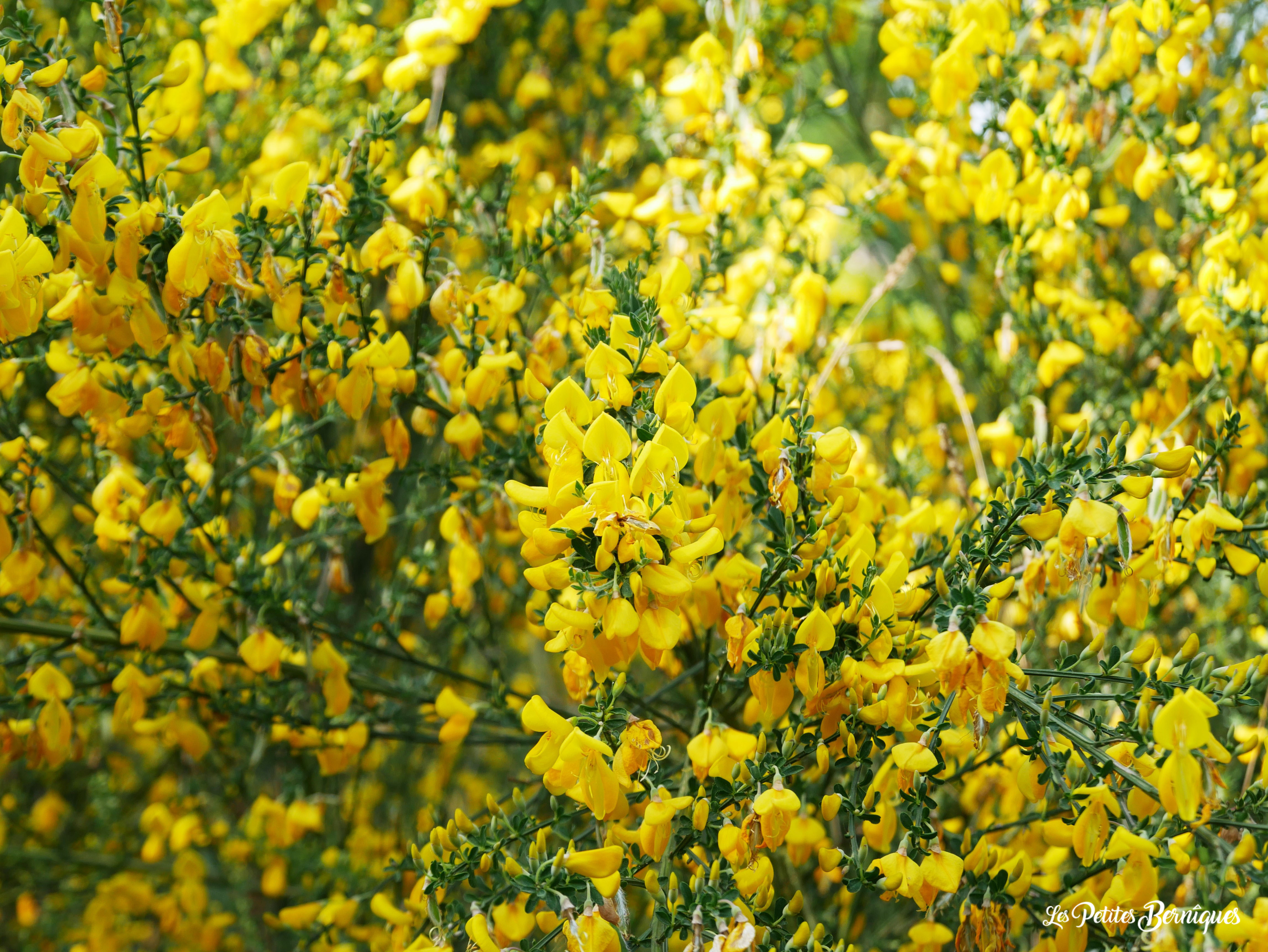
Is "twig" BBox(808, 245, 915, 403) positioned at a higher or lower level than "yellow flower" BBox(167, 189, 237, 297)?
lower

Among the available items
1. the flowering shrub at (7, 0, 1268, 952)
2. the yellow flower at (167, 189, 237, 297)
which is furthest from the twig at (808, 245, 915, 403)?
the yellow flower at (167, 189, 237, 297)

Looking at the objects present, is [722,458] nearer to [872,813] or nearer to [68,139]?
[872,813]

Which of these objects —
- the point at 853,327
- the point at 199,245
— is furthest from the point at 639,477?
the point at 853,327

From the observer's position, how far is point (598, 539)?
962 millimetres

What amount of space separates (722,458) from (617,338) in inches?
9.8

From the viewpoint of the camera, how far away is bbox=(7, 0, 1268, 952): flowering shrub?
1027mm

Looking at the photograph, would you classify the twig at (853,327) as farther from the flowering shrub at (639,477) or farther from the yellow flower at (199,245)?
the yellow flower at (199,245)

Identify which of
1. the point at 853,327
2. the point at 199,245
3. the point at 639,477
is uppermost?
the point at 199,245

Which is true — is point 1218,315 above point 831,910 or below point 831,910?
above

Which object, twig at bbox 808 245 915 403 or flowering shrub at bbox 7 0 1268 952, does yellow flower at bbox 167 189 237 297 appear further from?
twig at bbox 808 245 915 403

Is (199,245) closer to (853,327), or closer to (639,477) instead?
(639,477)

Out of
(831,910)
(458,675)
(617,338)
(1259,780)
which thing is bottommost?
(831,910)

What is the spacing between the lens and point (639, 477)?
0.93 m

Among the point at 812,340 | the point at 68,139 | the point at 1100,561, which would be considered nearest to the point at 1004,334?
the point at 812,340
